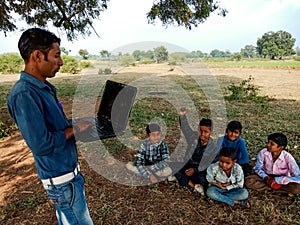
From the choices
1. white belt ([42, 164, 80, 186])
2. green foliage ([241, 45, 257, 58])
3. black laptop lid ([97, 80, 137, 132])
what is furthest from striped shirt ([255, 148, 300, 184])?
green foliage ([241, 45, 257, 58])

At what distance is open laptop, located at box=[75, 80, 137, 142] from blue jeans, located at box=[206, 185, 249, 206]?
57.0 inches

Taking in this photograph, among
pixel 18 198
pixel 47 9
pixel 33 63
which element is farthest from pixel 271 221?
pixel 47 9

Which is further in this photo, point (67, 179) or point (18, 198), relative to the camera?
point (18, 198)

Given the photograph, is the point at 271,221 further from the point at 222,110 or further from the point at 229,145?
the point at 222,110

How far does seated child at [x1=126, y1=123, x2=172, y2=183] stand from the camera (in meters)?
3.33

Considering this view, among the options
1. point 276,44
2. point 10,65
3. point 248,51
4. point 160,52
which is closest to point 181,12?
point 160,52

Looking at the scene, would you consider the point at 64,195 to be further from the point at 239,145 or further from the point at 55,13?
the point at 55,13

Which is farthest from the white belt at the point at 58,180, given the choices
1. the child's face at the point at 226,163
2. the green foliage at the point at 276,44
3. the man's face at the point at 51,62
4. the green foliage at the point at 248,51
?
the green foliage at the point at 248,51

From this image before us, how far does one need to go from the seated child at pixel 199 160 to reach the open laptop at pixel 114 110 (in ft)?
4.27

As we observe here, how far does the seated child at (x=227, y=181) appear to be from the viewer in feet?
9.12

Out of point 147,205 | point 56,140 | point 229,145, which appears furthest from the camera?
point 229,145

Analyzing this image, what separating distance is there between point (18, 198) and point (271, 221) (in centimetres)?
282

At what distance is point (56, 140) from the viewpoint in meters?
1.30

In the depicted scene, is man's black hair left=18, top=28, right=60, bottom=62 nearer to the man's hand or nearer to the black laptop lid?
the man's hand
